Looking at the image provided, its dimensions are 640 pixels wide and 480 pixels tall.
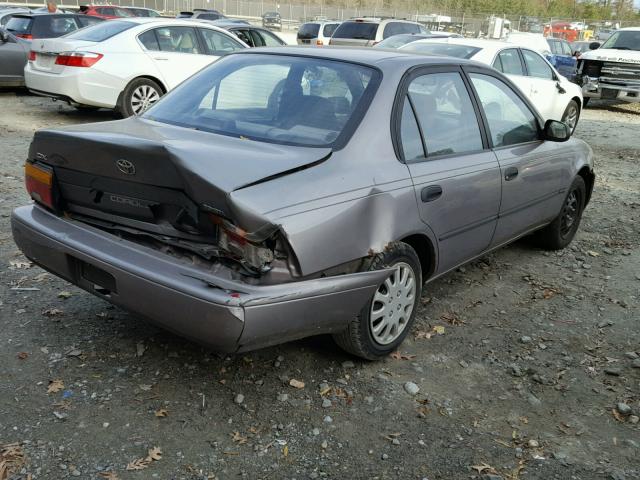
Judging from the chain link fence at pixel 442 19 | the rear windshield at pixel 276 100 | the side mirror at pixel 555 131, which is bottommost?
the side mirror at pixel 555 131

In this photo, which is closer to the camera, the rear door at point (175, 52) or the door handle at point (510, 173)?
the door handle at point (510, 173)

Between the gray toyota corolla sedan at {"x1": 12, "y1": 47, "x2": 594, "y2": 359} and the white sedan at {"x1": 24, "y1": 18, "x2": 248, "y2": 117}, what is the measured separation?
19.3 feet

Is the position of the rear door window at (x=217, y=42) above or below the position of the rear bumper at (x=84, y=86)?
above

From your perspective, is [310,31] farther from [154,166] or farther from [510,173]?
[154,166]

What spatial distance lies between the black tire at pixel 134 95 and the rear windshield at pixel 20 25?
524 centimetres

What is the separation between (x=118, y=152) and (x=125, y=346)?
1178 millimetres

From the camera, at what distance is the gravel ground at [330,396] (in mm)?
2770

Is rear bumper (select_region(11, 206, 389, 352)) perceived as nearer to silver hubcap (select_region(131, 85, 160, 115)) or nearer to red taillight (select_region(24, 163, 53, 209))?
red taillight (select_region(24, 163, 53, 209))

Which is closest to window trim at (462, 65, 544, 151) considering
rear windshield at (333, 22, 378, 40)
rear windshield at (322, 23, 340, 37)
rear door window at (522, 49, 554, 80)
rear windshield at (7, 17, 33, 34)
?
rear door window at (522, 49, 554, 80)

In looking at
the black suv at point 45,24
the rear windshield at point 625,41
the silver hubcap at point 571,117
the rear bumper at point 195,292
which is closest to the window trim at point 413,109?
the rear bumper at point 195,292

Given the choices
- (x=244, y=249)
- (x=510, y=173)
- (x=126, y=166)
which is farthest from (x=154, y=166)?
(x=510, y=173)

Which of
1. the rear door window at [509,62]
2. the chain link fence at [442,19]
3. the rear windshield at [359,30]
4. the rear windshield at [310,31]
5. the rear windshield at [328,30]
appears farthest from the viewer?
the chain link fence at [442,19]

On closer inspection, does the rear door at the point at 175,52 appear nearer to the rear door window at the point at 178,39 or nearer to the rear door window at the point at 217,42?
the rear door window at the point at 178,39

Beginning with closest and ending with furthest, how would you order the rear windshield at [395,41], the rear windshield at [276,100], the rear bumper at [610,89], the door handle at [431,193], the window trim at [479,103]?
the rear windshield at [276,100]
the door handle at [431,193]
the window trim at [479,103]
the rear windshield at [395,41]
the rear bumper at [610,89]
